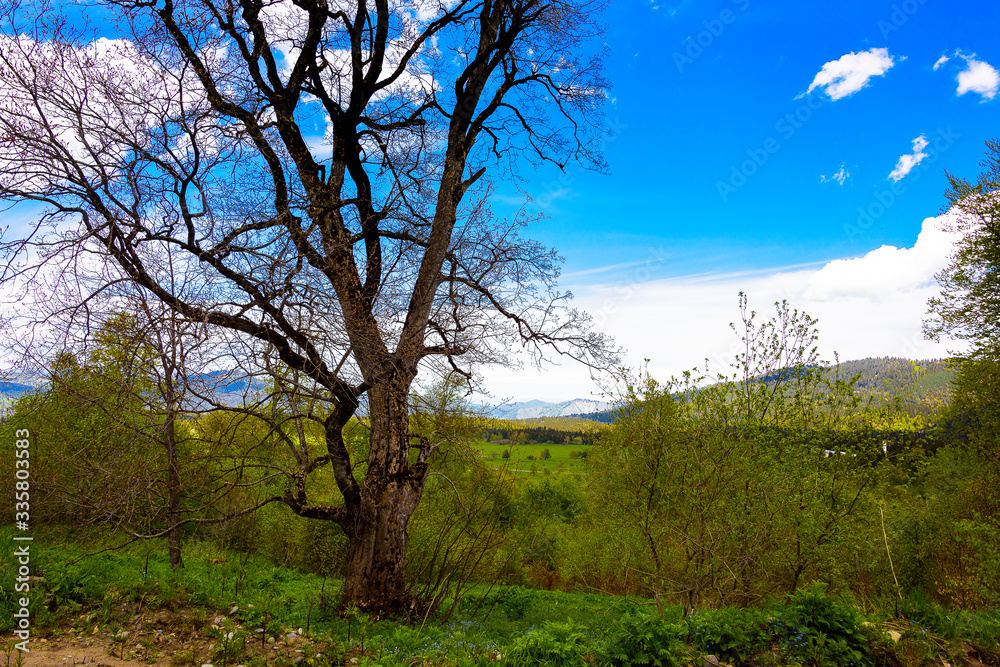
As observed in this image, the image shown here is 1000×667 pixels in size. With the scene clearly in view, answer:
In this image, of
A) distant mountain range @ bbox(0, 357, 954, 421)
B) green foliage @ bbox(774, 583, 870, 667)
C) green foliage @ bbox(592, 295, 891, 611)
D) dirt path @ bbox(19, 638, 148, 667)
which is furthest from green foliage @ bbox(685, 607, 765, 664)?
dirt path @ bbox(19, 638, 148, 667)

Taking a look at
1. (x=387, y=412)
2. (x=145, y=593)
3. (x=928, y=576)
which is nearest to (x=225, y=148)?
(x=387, y=412)

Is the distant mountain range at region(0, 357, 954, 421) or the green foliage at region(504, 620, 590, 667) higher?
the distant mountain range at region(0, 357, 954, 421)

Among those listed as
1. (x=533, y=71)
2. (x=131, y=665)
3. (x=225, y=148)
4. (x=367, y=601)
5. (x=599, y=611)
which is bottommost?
(x=599, y=611)

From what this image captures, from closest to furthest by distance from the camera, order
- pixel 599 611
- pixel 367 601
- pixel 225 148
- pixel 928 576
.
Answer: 1. pixel 225 148
2. pixel 367 601
3. pixel 599 611
4. pixel 928 576

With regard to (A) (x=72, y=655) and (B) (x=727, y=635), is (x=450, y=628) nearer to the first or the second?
(B) (x=727, y=635)

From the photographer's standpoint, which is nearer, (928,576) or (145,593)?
(145,593)

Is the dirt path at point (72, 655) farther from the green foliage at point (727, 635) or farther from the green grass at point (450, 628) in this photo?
the green foliage at point (727, 635)

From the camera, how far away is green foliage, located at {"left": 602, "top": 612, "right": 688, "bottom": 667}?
3592mm

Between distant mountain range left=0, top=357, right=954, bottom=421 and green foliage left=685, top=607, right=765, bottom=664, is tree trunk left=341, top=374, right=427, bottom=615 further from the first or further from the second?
green foliage left=685, top=607, right=765, bottom=664

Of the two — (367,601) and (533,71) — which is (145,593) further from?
(533,71)

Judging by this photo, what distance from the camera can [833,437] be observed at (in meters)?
8.73

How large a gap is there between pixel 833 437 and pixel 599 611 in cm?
566

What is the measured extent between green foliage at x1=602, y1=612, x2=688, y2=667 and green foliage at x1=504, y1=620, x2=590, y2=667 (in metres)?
0.23

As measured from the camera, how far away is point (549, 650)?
364 centimetres
